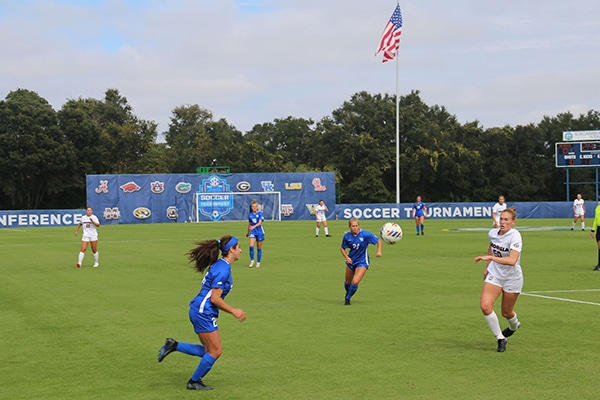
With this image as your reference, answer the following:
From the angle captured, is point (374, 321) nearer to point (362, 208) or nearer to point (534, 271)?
point (534, 271)

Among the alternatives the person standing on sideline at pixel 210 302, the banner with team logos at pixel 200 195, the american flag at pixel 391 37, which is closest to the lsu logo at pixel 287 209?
the banner with team logos at pixel 200 195

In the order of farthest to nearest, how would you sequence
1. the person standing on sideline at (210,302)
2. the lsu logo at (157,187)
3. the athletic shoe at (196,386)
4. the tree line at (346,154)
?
the tree line at (346,154)
the lsu logo at (157,187)
the athletic shoe at (196,386)
the person standing on sideline at (210,302)

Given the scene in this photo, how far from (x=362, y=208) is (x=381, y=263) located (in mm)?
43984

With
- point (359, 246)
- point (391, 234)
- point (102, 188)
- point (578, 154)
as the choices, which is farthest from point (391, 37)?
point (359, 246)

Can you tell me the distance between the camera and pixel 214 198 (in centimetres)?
6750

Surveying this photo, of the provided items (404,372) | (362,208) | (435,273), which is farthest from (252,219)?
(362,208)

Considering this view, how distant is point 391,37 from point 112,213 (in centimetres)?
2675

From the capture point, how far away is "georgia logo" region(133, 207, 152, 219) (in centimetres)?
6625

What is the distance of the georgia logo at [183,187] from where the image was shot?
2640 inches

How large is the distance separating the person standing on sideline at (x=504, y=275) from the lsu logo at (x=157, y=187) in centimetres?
5770

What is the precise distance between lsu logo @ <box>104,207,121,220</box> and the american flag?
25177mm

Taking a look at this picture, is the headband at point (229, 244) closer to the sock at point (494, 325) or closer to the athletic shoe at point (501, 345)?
the sock at point (494, 325)

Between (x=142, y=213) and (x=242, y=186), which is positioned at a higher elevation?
(x=242, y=186)

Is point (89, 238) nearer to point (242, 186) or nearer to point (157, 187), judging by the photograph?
point (157, 187)
